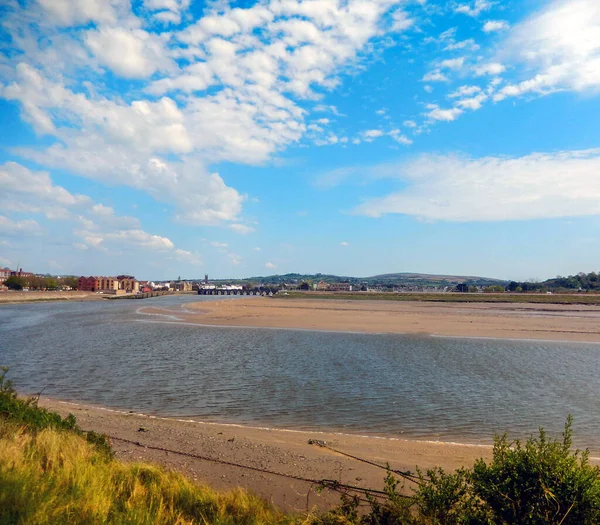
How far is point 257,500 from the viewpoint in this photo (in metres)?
5.96

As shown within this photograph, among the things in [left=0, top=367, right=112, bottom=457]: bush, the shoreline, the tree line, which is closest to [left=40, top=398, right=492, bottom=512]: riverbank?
the shoreline

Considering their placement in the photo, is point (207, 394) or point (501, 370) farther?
point (501, 370)

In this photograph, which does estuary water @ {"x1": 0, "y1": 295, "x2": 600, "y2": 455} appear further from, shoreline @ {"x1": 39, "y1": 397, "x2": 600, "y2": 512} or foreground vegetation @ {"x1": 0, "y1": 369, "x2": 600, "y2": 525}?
foreground vegetation @ {"x1": 0, "y1": 369, "x2": 600, "y2": 525}

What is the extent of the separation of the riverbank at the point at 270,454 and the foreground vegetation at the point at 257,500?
1.19m

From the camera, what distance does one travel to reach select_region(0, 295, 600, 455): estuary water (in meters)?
12.3

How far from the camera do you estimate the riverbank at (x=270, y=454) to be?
24.6 feet

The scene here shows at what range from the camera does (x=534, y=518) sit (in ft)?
13.5

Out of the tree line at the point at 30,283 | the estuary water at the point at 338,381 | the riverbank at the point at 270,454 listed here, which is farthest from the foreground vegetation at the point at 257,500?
the tree line at the point at 30,283

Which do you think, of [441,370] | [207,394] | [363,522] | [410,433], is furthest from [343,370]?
[363,522]

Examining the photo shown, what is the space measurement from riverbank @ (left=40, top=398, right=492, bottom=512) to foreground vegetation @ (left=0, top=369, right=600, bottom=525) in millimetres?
1186

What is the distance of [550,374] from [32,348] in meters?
26.5

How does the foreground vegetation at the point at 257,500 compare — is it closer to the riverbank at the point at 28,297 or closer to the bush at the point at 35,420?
the bush at the point at 35,420

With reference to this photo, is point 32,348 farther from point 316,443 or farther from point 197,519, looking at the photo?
point 197,519

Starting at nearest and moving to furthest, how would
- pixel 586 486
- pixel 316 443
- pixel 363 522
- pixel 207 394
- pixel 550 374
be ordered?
pixel 586 486 < pixel 363 522 < pixel 316 443 < pixel 207 394 < pixel 550 374
